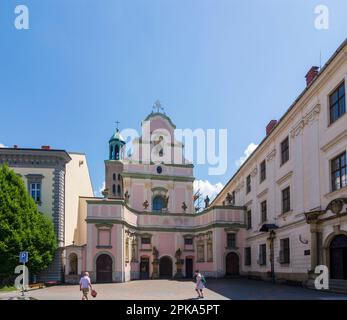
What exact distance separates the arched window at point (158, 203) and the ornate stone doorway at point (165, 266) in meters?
6.10

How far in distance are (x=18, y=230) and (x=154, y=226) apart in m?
18.4

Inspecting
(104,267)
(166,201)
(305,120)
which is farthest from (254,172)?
(104,267)

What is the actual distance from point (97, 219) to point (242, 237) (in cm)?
1500

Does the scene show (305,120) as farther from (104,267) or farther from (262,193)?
(104,267)

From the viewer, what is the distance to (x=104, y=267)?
38.4 meters

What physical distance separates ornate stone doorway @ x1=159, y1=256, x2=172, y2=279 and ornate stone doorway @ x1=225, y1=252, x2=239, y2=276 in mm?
6609

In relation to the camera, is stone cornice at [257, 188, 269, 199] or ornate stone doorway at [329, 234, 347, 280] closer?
ornate stone doorway at [329, 234, 347, 280]

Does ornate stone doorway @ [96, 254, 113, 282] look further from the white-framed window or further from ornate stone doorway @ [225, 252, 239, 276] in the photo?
ornate stone doorway @ [225, 252, 239, 276]

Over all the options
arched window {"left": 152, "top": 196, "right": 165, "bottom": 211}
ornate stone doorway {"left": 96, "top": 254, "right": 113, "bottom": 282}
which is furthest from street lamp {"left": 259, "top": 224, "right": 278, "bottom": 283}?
arched window {"left": 152, "top": 196, "right": 165, "bottom": 211}

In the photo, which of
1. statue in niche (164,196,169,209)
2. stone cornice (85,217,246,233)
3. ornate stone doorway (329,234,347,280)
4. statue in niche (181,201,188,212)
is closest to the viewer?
ornate stone doorway (329,234,347,280)

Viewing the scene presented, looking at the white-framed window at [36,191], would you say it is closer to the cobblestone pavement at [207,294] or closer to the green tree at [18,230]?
the green tree at [18,230]

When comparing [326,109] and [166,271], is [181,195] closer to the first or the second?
[166,271]

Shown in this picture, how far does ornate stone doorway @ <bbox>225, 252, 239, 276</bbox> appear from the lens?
43000 millimetres

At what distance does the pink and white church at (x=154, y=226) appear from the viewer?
126 feet
